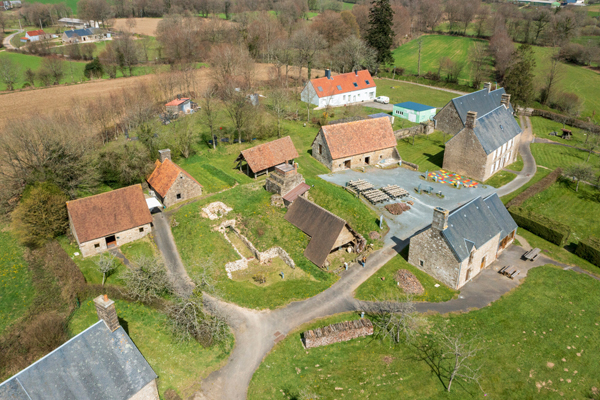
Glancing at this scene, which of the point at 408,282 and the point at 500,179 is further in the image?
the point at 500,179

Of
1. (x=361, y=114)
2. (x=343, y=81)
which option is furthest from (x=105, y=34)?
(x=361, y=114)

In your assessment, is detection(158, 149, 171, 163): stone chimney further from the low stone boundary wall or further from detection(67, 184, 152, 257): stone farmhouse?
the low stone boundary wall

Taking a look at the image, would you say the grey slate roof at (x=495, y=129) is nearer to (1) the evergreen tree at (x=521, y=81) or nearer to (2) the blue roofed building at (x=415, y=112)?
(2) the blue roofed building at (x=415, y=112)

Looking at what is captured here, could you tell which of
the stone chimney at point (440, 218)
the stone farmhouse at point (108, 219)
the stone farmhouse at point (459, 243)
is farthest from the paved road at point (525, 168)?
the stone farmhouse at point (108, 219)

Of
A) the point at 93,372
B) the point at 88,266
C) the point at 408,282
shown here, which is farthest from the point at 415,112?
the point at 93,372

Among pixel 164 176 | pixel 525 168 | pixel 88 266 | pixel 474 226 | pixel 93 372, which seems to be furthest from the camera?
pixel 525 168

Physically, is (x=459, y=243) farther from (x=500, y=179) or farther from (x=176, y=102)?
(x=176, y=102)

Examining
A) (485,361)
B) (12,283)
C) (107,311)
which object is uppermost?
(107,311)
